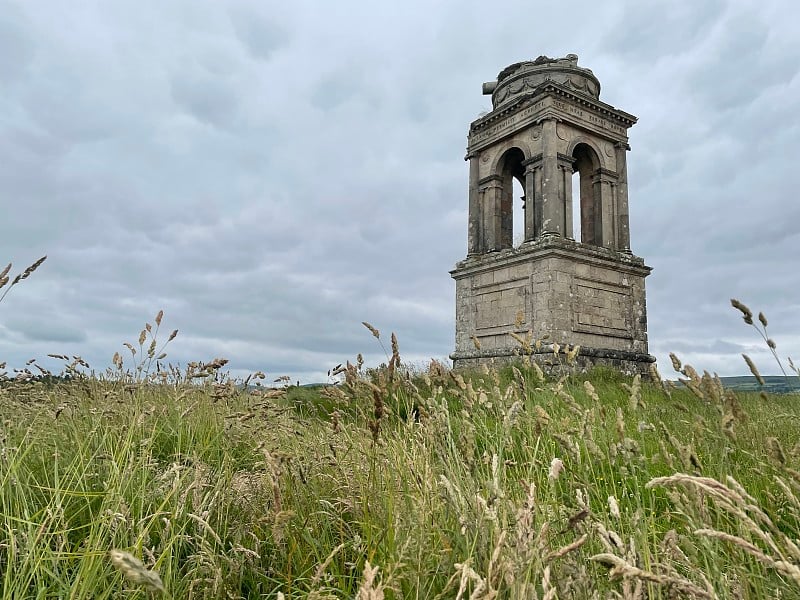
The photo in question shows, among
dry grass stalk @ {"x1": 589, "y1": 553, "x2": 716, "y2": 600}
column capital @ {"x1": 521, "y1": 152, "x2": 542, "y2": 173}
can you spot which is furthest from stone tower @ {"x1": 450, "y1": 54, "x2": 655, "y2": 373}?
dry grass stalk @ {"x1": 589, "y1": 553, "x2": 716, "y2": 600}

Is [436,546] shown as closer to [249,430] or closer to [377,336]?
[377,336]

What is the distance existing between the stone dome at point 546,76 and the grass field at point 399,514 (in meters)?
12.7

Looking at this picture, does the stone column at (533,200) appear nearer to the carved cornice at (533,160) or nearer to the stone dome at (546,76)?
the carved cornice at (533,160)

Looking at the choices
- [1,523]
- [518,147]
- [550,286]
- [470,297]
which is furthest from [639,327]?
[1,523]

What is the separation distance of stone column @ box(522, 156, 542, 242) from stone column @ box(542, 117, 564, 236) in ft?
0.74

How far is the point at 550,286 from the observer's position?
42.3ft

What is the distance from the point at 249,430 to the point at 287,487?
173 cm

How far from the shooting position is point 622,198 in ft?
50.3

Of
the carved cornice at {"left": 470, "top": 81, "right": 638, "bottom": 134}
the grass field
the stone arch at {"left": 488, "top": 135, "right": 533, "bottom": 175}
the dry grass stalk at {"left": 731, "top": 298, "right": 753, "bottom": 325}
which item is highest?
the carved cornice at {"left": 470, "top": 81, "right": 638, "bottom": 134}

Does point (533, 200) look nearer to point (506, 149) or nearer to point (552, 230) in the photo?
point (552, 230)

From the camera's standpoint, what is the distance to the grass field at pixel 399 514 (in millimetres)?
1586

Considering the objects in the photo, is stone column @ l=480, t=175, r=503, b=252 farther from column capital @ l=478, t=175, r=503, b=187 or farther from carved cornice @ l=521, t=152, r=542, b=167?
carved cornice @ l=521, t=152, r=542, b=167

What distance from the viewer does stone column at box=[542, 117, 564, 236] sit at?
13539 millimetres

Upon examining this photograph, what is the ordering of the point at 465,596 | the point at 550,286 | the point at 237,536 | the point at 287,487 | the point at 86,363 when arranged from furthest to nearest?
the point at 550,286 < the point at 86,363 < the point at 287,487 < the point at 237,536 < the point at 465,596
